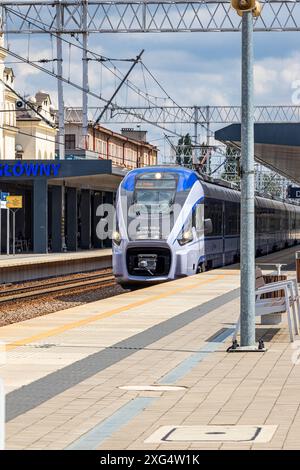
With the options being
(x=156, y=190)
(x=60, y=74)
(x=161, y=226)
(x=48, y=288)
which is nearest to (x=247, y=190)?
(x=161, y=226)

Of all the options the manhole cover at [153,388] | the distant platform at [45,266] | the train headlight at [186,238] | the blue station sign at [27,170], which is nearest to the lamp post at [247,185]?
the manhole cover at [153,388]

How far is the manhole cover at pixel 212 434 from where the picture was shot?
7.68 m

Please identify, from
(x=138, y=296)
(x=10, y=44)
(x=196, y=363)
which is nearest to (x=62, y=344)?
(x=196, y=363)

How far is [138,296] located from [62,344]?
8.28 metres

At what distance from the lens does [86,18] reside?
45625 mm

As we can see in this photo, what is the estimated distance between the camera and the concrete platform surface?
26.1 ft

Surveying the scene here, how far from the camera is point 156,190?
2811cm

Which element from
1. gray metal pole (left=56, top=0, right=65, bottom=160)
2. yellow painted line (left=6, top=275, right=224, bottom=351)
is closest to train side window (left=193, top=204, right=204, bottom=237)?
yellow painted line (left=6, top=275, right=224, bottom=351)

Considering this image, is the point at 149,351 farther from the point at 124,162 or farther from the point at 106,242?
the point at 124,162

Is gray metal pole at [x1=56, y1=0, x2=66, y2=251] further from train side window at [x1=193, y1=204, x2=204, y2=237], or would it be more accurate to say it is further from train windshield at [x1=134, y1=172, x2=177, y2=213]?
train windshield at [x1=134, y1=172, x2=177, y2=213]

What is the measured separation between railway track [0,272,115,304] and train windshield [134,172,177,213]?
3797mm

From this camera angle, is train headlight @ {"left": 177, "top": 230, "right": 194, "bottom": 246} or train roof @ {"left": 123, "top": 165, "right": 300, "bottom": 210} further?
train roof @ {"left": 123, "top": 165, "right": 300, "bottom": 210}

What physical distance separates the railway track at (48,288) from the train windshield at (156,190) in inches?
150
